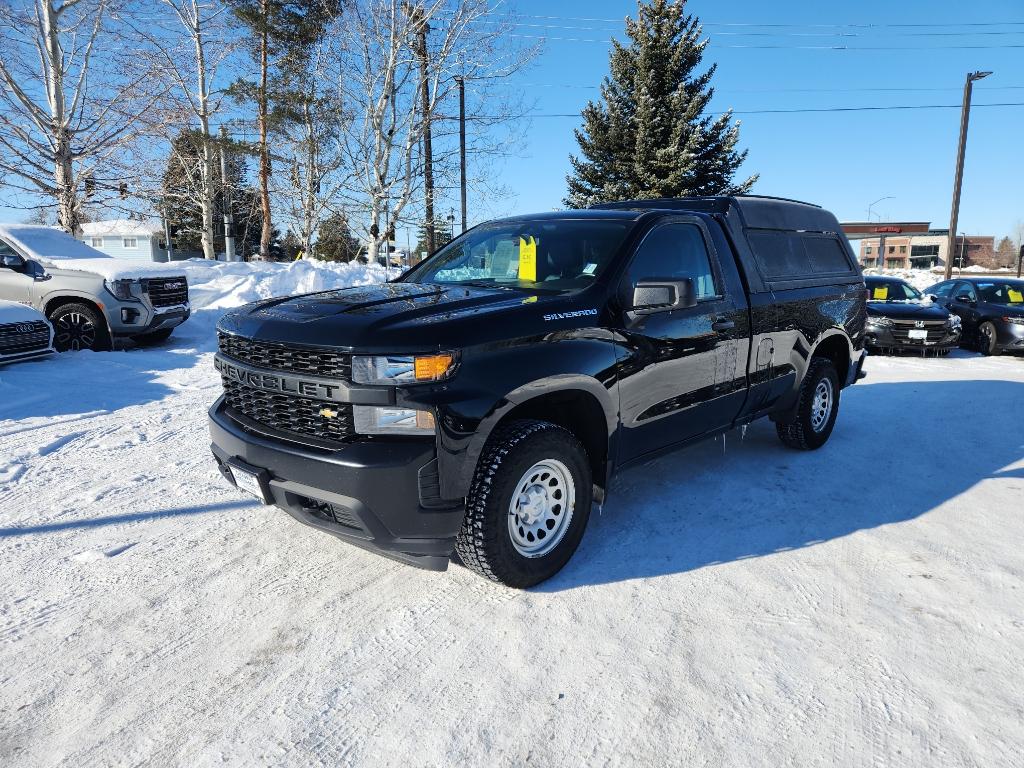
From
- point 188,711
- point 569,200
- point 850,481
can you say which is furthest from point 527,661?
point 569,200

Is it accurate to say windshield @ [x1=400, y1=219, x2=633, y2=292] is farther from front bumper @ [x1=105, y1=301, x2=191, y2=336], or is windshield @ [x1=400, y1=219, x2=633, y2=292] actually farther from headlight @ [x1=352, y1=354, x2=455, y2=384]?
front bumper @ [x1=105, y1=301, x2=191, y2=336]

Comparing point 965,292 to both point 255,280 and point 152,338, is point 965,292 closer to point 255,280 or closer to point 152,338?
point 255,280

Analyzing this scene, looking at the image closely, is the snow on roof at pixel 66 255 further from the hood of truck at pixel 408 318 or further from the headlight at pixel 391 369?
the headlight at pixel 391 369

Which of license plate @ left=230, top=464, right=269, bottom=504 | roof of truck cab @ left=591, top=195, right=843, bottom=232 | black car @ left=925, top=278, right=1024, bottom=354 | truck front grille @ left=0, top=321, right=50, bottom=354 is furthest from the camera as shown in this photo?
black car @ left=925, top=278, right=1024, bottom=354

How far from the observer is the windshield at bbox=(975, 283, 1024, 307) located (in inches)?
516

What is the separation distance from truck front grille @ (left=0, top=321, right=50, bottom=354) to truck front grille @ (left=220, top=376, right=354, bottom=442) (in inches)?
216

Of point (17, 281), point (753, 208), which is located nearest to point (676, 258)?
point (753, 208)

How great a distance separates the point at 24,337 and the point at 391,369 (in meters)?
6.87

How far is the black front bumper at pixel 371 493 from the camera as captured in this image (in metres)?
2.64

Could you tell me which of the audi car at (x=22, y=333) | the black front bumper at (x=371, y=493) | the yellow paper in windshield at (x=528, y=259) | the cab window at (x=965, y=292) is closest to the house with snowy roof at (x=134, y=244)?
the audi car at (x=22, y=333)

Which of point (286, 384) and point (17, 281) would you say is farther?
point (17, 281)

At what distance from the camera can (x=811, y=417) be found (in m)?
5.43

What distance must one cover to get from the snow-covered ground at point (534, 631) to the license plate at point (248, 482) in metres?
0.47

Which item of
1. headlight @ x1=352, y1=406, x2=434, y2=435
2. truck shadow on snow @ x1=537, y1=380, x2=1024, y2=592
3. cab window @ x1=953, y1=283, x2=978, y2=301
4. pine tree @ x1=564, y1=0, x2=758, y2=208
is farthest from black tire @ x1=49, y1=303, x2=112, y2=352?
pine tree @ x1=564, y1=0, x2=758, y2=208
